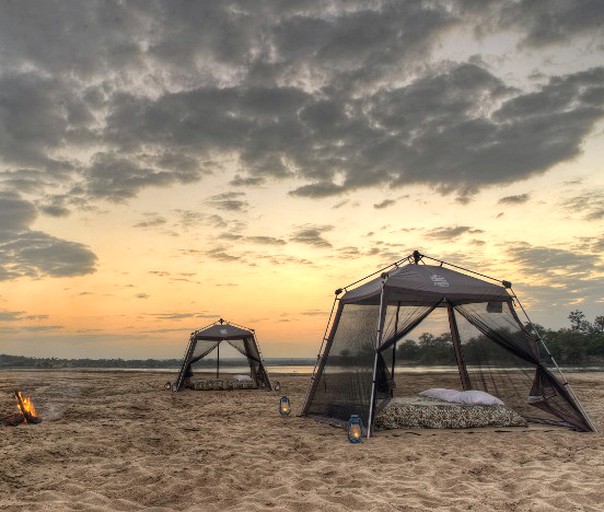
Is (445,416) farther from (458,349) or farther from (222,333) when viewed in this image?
(222,333)

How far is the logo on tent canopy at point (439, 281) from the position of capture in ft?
30.7

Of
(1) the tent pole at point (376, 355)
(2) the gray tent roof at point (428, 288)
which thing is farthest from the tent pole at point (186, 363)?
(1) the tent pole at point (376, 355)

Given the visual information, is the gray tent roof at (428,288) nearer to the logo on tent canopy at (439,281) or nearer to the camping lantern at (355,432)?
the logo on tent canopy at (439,281)

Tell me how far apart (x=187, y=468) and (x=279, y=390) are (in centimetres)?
1160

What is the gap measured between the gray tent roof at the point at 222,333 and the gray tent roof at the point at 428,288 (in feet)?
31.2

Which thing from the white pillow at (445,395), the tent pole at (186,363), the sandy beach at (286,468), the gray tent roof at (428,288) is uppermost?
the gray tent roof at (428,288)

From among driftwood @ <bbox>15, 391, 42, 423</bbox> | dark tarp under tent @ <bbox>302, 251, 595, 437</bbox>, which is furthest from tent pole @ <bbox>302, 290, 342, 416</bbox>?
driftwood @ <bbox>15, 391, 42, 423</bbox>

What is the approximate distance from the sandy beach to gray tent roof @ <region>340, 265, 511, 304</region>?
251 cm

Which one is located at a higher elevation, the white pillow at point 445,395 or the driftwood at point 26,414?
the white pillow at point 445,395

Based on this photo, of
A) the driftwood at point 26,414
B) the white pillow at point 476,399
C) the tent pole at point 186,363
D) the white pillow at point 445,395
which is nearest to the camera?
the white pillow at point 476,399

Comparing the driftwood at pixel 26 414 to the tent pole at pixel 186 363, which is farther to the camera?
the tent pole at pixel 186 363

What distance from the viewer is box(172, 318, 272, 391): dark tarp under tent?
59.5 ft

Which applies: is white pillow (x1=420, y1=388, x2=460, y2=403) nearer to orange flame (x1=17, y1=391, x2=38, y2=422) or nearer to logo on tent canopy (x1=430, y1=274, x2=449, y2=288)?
logo on tent canopy (x1=430, y1=274, x2=449, y2=288)

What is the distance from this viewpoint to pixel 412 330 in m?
10.5
